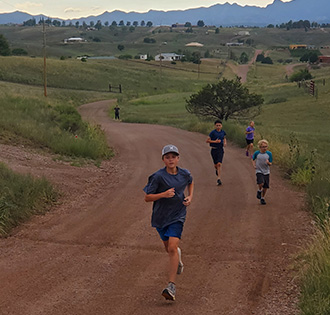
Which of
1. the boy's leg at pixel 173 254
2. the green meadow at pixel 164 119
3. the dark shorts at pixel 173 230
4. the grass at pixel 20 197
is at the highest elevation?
the dark shorts at pixel 173 230

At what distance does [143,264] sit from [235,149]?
43.4ft

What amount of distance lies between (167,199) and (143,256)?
184 cm

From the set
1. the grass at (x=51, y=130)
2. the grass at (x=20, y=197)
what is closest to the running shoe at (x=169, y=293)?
the grass at (x=20, y=197)

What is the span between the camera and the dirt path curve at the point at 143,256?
231 inches

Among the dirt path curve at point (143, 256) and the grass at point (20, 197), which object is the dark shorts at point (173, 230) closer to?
the dirt path curve at point (143, 256)

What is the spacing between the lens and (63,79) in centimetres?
7688

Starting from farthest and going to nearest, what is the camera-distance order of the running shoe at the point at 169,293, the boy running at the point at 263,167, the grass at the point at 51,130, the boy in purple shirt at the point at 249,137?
1. the boy in purple shirt at the point at 249,137
2. the grass at the point at 51,130
3. the boy running at the point at 263,167
4. the running shoe at the point at 169,293

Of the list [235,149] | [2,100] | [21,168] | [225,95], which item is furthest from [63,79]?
[21,168]

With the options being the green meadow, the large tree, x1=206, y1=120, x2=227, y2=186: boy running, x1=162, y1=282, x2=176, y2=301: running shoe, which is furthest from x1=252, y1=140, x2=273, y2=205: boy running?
the large tree

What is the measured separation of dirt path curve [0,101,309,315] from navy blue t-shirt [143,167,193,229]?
0.92m

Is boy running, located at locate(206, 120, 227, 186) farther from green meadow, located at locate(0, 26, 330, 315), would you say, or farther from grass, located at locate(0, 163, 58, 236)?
grass, located at locate(0, 163, 58, 236)

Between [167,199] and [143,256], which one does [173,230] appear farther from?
[143,256]

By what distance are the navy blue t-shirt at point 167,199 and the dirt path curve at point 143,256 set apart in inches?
36.3

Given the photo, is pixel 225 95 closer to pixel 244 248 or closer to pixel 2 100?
pixel 2 100
